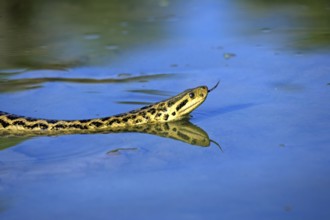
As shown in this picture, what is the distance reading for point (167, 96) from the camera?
8.85 metres

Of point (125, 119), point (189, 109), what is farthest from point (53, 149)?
point (189, 109)

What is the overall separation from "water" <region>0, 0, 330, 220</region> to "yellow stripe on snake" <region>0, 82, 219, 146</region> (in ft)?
0.58

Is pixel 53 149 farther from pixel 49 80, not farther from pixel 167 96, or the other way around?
pixel 49 80

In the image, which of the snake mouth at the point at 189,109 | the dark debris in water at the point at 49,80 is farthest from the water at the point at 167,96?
the snake mouth at the point at 189,109

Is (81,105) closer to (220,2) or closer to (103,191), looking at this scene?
(103,191)

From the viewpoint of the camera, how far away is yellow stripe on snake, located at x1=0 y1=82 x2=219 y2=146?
24.8ft

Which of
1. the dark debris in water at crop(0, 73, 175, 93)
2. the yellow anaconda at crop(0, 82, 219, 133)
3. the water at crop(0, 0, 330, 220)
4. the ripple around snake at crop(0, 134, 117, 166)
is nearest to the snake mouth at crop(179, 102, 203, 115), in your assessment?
the yellow anaconda at crop(0, 82, 219, 133)

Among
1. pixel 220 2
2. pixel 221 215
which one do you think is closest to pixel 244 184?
pixel 221 215

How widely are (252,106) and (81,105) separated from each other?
2.06 metres

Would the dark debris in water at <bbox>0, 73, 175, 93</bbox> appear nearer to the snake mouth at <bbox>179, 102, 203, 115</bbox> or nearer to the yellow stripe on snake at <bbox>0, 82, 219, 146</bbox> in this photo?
the yellow stripe on snake at <bbox>0, 82, 219, 146</bbox>

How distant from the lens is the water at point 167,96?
5436 millimetres

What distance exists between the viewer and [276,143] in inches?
265

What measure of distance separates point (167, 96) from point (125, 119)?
1212mm

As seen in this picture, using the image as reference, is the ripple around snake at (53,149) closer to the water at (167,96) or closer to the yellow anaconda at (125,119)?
the water at (167,96)
